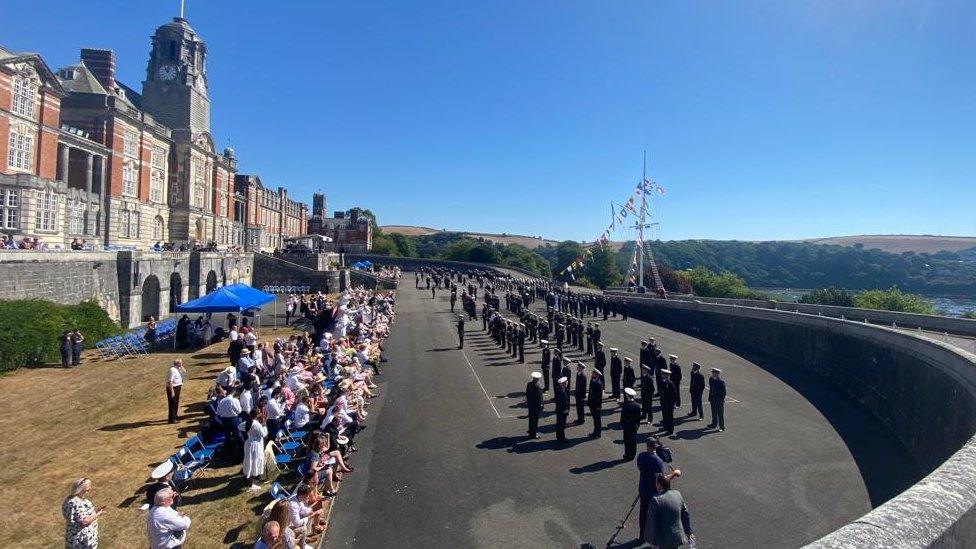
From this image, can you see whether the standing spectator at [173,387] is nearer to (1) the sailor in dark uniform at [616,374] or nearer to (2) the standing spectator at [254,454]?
(2) the standing spectator at [254,454]

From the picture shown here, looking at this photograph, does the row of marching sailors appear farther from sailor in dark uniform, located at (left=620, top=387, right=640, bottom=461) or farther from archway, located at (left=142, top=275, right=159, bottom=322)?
archway, located at (left=142, top=275, right=159, bottom=322)

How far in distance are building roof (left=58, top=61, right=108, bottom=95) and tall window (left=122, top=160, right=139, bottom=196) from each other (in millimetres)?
5583

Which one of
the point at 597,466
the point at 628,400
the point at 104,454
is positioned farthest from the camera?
the point at 104,454

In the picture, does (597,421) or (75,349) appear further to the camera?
(75,349)

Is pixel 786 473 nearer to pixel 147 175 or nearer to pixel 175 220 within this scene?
pixel 147 175

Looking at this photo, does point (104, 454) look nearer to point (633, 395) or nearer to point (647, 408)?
point (633, 395)

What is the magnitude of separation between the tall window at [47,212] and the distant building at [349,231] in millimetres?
77626

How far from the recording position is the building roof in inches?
1516

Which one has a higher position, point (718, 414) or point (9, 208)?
point (9, 208)

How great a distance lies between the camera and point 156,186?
46.0 meters

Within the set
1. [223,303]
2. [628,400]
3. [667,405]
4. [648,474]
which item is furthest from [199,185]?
[648,474]

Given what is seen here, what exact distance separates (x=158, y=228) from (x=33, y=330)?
110 feet

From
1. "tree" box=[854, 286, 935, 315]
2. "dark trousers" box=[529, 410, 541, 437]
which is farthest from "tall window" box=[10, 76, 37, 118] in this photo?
"tree" box=[854, 286, 935, 315]

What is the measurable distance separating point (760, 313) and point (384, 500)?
791 inches
